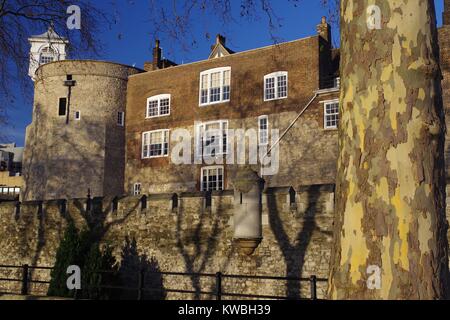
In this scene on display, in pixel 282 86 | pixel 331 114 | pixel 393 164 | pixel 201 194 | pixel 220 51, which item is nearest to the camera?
pixel 393 164

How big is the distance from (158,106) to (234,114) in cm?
562

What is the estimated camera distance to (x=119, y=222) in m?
16.9

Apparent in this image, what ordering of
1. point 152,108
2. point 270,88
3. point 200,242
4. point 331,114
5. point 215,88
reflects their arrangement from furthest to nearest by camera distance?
point 152,108, point 215,88, point 270,88, point 331,114, point 200,242

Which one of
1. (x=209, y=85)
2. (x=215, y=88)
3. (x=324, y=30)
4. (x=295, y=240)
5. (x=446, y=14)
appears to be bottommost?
(x=295, y=240)

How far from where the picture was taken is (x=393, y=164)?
387 cm

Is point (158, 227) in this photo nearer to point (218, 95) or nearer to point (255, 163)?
point (255, 163)

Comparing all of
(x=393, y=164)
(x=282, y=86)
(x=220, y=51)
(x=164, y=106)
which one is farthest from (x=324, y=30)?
(x=393, y=164)

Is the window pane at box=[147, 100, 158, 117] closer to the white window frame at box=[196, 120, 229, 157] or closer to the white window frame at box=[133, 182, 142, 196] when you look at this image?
the white window frame at box=[196, 120, 229, 157]

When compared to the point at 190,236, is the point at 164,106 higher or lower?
higher

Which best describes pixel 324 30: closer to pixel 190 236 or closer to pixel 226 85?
pixel 226 85

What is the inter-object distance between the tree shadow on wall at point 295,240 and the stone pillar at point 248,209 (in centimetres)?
47

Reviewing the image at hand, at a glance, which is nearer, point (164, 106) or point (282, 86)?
point (282, 86)

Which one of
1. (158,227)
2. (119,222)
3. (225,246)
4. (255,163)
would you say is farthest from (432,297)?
(255,163)

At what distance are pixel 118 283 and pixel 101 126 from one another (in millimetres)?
17156
